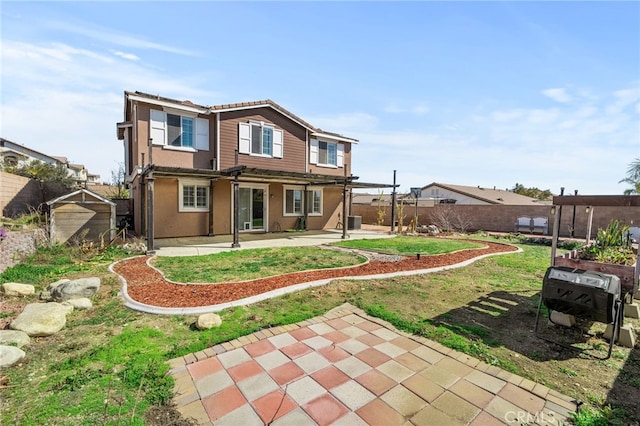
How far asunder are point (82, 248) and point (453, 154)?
84.6 feet

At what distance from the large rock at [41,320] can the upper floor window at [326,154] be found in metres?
13.2

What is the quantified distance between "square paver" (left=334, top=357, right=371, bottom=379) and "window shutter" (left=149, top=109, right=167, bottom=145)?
11639mm

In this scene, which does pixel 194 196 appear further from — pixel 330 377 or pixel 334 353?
pixel 330 377

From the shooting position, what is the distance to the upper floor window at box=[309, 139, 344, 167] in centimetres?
1638

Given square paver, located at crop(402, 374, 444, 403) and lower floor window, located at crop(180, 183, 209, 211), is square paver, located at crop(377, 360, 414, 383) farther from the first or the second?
lower floor window, located at crop(180, 183, 209, 211)

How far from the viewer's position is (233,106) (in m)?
13.1

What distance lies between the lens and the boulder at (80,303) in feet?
15.0

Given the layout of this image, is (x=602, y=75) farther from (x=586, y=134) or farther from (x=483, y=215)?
(x=483, y=215)

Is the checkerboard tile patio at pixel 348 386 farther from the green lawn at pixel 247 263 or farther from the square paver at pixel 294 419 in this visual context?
the green lawn at pixel 247 263

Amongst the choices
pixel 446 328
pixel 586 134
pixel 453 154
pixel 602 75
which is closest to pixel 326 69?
pixel 602 75

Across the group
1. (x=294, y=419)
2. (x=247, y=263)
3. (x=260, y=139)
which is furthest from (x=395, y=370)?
(x=260, y=139)

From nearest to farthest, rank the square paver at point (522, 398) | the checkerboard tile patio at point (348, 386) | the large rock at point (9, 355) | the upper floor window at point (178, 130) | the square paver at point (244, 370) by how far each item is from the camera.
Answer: the checkerboard tile patio at point (348, 386) → the square paver at point (522, 398) → the square paver at point (244, 370) → the large rock at point (9, 355) → the upper floor window at point (178, 130)

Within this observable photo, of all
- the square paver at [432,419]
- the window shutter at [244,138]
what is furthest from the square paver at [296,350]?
the window shutter at [244,138]

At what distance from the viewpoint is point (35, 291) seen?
541 centimetres
